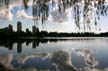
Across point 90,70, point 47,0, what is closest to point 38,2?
point 47,0

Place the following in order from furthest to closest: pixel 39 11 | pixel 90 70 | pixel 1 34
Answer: pixel 1 34 → pixel 90 70 → pixel 39 11

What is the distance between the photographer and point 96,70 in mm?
20641

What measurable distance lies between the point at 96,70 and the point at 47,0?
9.51 metres

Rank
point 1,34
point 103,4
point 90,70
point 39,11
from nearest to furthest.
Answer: point 103,4
point 39,11
point 90,70
point 1,34

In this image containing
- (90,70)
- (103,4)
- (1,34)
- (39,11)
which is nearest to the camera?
(103,4)

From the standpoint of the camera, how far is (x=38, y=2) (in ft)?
40.3

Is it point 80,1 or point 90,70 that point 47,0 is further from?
point 90,70

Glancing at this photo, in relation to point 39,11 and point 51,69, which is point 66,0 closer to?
point 39,11

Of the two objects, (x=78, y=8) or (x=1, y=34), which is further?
(x=1, y=34)

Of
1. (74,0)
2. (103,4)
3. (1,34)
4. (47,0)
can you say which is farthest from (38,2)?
(1,34)

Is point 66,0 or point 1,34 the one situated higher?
point 66,0

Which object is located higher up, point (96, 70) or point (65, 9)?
point (65, 9)

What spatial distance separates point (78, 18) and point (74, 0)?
617 mm

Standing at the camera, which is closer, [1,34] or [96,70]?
[96,70]
